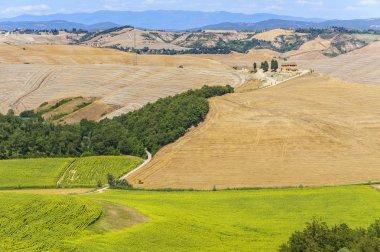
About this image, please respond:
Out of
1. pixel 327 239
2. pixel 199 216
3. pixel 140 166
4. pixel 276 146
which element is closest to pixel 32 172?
pixel 140 166

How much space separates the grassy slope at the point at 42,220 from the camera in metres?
46.4

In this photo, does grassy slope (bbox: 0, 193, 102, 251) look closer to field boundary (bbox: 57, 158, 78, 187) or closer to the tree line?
field boundary (bbox: 57, 158, 78, 187)

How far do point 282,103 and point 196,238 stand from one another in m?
79.2

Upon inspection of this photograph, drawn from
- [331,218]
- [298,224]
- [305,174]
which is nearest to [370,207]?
[331,218]

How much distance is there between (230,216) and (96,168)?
130ft

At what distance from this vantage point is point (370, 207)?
68438mm

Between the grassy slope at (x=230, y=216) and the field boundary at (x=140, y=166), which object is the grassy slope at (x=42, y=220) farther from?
the field boundary at (x=140, y=166)

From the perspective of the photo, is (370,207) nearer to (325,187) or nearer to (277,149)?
(325,187)

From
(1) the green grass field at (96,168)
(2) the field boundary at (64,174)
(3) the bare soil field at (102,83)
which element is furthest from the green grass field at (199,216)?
(3) the bare soil field at (102,83)

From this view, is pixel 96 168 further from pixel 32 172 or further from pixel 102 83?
pixel 102 83

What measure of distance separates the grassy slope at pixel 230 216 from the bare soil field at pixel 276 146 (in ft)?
28.1

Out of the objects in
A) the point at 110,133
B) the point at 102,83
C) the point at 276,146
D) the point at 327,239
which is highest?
the point at 327,239

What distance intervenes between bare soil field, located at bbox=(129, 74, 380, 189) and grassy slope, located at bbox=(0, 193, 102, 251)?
3178 centimetres

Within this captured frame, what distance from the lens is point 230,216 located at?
65.4m
